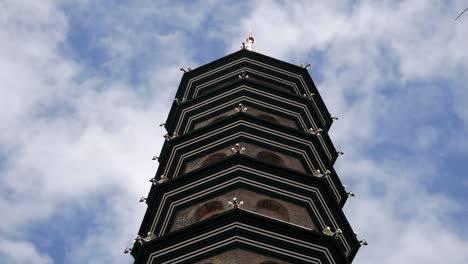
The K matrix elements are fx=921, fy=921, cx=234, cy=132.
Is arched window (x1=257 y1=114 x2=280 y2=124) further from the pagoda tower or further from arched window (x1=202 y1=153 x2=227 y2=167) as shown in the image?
arched window (x1=202 y1=153 x2=227 y2=167)

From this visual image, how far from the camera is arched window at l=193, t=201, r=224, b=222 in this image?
34531mm

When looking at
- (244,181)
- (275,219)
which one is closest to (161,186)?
(244,181)

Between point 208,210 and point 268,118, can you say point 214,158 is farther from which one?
point 268,118

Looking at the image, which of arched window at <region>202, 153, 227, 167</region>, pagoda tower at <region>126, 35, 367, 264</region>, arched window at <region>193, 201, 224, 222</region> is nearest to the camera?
pagoda tower at <region>126, 35, 367, 264</region>

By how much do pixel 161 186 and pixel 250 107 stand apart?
7020 mm

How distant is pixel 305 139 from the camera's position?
39.4 metres

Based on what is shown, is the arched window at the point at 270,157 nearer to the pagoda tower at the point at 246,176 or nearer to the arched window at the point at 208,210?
the pagoda tower at the point at 246,176

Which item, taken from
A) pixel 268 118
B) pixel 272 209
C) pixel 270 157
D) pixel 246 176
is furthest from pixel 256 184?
pixel 268 118

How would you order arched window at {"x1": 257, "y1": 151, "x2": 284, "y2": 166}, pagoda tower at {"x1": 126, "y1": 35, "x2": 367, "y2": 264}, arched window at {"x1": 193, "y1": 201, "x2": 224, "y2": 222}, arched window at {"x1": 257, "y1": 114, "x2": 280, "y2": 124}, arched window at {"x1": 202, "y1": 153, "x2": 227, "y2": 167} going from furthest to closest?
arched window at {"x1": 257, "y1": 114, "x2": 280, "y2": 124}, arched window at {"x1": 202, "y1": 153, "x2": 227, "y2": 167}, arched window at {"x1": 257, "y1": 151, "x2": 284, "y2": 166}, arched window at {"x1": 193, "y1": 201, "x2": 224, "y2": 222}, pagoda tower at {"x1": 126, "y1": 35, "x2": 367, "y2": 264}

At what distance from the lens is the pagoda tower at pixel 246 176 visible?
32.1 metres

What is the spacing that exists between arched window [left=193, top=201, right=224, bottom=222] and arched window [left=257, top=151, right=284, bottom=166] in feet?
12.6

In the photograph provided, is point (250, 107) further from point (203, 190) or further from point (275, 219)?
point (275, 219)

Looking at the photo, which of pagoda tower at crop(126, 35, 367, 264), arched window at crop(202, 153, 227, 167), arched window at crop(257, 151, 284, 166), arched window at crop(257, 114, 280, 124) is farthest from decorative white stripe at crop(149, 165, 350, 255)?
arched window at crop(257, 114, 280, 124)

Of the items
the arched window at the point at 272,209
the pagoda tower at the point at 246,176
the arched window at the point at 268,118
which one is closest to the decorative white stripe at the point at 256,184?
the pagoda tower at the point at 246,176
